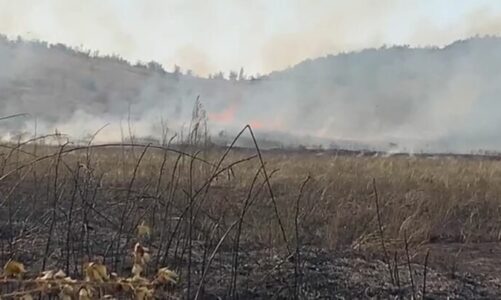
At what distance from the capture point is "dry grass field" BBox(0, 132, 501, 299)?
3.73m

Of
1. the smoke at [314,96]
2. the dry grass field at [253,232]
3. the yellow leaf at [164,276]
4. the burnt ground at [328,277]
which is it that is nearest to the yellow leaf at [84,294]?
the dry grass field at [253,232]

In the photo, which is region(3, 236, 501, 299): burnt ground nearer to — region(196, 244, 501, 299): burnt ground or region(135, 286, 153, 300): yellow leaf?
region(196, 244, 501, 299): burnt ground

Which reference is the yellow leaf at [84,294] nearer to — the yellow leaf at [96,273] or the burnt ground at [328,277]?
the yellow leaf at [96,273]

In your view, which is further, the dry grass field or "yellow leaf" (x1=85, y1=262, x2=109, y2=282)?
the dry grass field

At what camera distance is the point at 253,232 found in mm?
5375

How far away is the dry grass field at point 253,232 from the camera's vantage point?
373 cm

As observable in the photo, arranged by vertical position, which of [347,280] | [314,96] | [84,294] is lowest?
[347,280]

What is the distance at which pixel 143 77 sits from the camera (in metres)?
26.2

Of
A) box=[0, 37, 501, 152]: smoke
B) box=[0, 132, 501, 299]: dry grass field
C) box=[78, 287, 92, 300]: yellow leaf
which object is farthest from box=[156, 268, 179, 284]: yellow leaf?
box=[0, 37, 501, 152]: smoke

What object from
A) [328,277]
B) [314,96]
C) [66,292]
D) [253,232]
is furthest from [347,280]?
[314,96]

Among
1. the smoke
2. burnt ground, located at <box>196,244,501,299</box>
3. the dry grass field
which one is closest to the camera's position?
the dry grass field

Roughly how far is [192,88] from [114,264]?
2155cm

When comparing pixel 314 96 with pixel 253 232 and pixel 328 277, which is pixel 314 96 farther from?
pixel 328 277

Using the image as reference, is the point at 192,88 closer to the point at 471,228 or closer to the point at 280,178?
the point at 280,178
